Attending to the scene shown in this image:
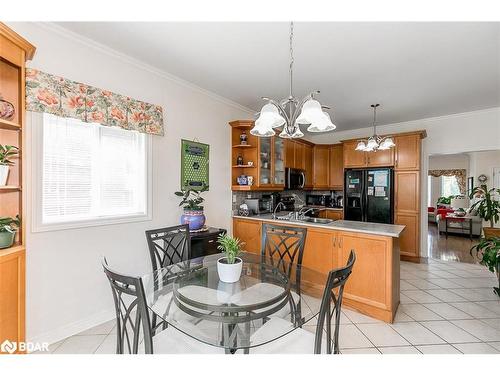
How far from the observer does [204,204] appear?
10.8 feet

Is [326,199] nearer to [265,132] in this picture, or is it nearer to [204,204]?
[204,204]

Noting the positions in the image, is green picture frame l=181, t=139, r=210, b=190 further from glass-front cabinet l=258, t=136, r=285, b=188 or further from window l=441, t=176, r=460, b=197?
window l=441, t=176, r=460, b=197

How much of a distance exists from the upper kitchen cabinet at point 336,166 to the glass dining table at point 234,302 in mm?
3715

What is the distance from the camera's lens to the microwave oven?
14.4 feet

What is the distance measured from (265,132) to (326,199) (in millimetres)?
4303

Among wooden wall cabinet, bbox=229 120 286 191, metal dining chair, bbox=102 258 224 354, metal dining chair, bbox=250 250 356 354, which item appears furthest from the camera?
wooden wall cabinet, bbox=229 120 286 191

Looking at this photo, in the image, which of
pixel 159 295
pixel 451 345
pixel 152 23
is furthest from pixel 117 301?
pixel 451 345

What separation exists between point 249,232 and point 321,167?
276 cm

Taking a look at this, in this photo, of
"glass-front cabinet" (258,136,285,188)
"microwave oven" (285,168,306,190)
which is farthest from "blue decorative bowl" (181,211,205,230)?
"microwave oven" (285,168,306,190)

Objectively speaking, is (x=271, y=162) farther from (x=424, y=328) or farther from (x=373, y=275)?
(x=424, y=328)

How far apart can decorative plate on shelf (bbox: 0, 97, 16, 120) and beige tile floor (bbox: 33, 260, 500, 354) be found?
1.78 metres

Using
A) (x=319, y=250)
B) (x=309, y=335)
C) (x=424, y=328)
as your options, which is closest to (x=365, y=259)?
(x=319, y=250)

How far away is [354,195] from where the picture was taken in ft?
15.4

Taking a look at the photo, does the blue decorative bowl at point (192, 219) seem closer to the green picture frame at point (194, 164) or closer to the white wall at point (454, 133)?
the green picture frame at point (194, 164)
